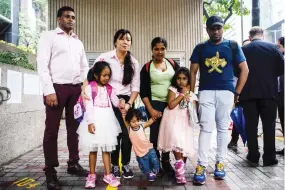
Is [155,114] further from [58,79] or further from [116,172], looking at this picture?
[58,79]

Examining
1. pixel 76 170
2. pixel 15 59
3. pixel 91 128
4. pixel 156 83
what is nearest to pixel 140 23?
pixel 15 59

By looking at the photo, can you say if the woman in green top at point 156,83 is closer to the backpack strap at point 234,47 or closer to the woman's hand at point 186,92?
the woman's hand at point 186,92

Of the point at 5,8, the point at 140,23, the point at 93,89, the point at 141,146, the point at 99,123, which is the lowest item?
the point at 141,146

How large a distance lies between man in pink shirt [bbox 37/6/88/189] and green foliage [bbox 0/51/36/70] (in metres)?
1.27

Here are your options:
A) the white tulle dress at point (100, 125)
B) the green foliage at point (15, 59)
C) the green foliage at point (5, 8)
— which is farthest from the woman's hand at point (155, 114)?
the green foliage at point (5, 8)

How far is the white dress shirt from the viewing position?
356cm

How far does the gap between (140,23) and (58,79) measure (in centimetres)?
839

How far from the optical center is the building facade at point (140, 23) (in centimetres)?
1157

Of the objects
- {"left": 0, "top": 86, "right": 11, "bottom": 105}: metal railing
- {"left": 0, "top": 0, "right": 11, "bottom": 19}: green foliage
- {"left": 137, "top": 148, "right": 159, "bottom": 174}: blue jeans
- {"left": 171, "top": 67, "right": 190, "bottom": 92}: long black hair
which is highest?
{"left": 0, "top": 0, "right": 11, "bottom": 19}: green foliage

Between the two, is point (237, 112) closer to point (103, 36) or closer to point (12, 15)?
point (12, 15)

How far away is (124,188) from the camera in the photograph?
3.54m

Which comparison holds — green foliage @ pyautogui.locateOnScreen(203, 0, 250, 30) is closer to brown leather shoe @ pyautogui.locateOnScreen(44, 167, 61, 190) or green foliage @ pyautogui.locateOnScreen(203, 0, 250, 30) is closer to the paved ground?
the paved ground

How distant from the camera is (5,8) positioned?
21.2 feet

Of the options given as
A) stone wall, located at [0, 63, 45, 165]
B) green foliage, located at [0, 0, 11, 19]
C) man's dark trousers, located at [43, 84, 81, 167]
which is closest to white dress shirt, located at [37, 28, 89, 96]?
man's dark trousers, located at [43, 84, 81, 167]
